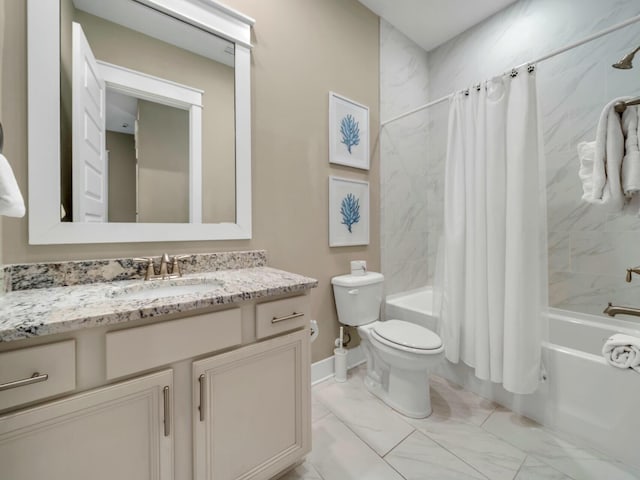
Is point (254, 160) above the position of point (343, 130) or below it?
below

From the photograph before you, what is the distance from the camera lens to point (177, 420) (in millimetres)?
834

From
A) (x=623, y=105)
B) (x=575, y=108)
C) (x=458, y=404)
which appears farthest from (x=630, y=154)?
(x=458, y=404)

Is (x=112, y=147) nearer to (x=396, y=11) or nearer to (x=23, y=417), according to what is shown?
(x=23, y=417)

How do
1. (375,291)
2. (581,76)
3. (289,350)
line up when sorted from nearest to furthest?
(289,350) → (581,76) → (375,291)

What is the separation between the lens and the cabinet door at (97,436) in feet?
2.06

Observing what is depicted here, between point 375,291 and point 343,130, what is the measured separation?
119cm

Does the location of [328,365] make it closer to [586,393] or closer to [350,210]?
[350,210]

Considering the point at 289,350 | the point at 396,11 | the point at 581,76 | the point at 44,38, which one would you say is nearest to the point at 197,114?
the point at 44,38

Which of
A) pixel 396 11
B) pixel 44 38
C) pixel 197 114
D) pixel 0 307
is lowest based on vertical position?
pixel 0 307

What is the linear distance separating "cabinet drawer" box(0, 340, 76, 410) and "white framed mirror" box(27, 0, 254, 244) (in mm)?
616

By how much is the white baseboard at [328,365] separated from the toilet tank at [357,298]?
0.33m

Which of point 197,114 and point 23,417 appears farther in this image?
point 197,114

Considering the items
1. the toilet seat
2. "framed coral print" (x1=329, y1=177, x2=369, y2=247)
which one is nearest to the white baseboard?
the toilet seat

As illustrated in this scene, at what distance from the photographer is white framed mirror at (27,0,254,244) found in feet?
3.37
